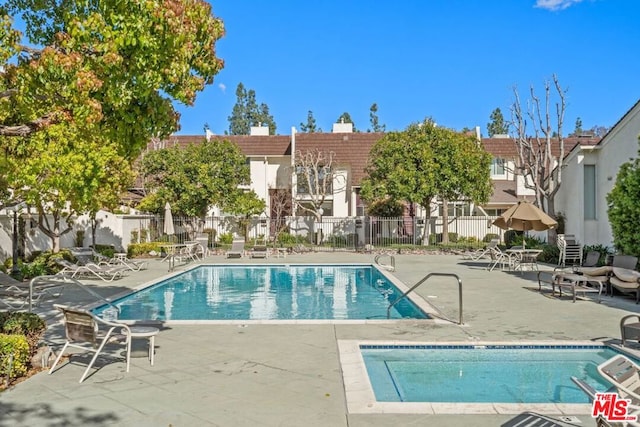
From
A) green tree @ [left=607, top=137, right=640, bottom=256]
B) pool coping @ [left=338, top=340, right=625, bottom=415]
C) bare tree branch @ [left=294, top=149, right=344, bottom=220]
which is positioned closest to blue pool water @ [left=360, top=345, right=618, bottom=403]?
pool coping @ [left=338, top=340, right=625, bottom=415]

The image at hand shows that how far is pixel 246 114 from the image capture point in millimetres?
100938

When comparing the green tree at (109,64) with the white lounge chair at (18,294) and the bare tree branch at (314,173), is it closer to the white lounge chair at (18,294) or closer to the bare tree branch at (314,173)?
the white lounge chair at (18,294)

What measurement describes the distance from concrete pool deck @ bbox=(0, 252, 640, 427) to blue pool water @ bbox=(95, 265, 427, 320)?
183 centimetres

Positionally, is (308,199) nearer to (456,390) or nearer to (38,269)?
(38,269)

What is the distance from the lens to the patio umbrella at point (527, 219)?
17562 mm

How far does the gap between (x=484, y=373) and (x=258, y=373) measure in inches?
121

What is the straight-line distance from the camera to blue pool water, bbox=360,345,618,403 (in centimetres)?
611

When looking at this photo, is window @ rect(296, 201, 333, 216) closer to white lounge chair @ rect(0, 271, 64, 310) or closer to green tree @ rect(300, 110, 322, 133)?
white lounge chair @ rect(0, 271, 64, 310)

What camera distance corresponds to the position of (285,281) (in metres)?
18.2

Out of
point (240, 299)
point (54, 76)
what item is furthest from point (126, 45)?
point (240, 299)

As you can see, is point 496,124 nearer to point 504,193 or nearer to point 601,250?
point 504,193

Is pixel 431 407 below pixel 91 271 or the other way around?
below

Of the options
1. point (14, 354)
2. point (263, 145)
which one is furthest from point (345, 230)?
point (14, 354)

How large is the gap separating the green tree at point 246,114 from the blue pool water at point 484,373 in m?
91.9
